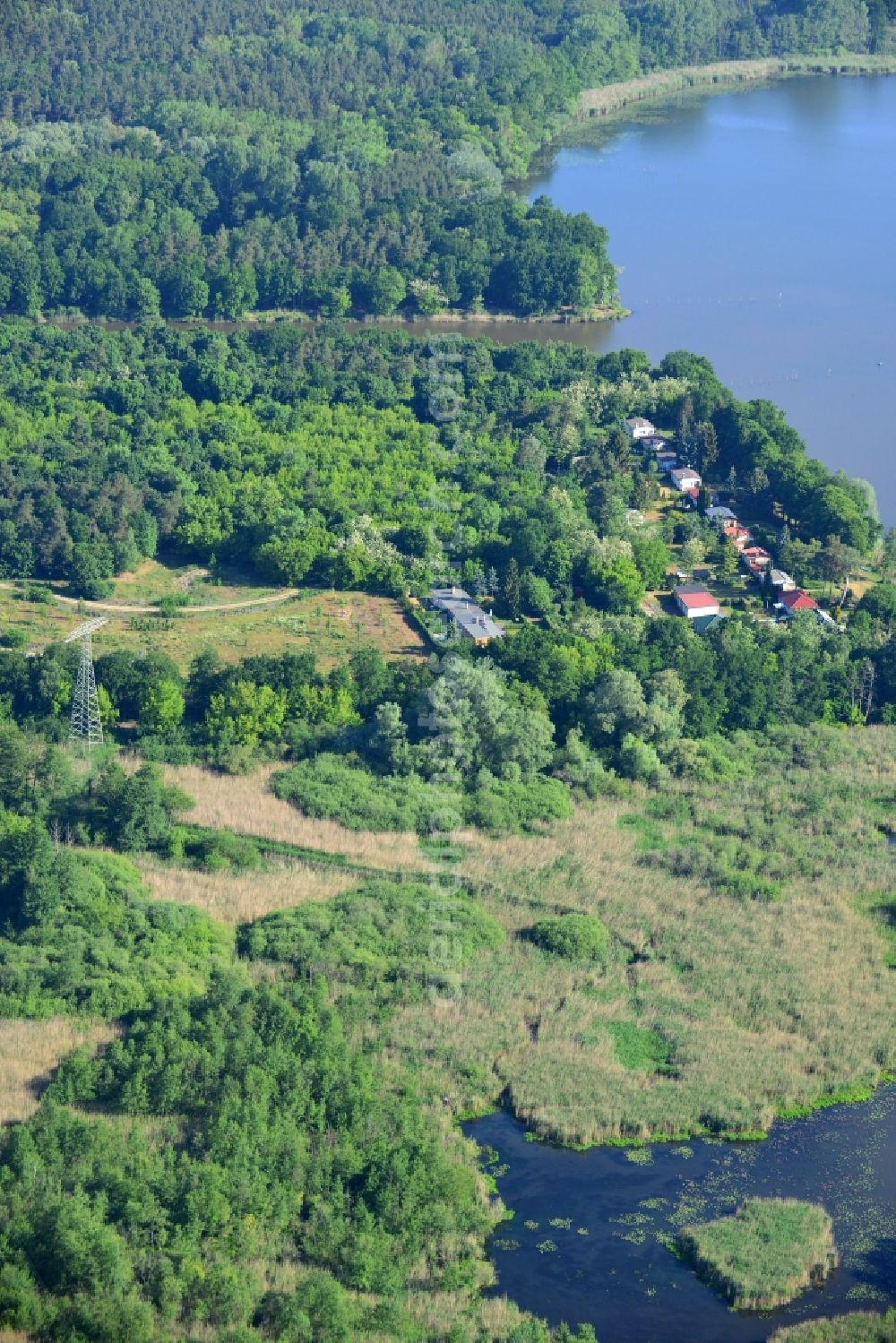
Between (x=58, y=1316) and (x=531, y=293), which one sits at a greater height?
(x=531, y=293)

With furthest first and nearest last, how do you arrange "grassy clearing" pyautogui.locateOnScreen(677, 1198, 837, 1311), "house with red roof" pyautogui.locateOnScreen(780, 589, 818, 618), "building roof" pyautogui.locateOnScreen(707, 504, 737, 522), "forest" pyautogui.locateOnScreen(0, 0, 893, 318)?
"forest" pyautogui.locateOnScreen(0, 0, 893, 318), "building roof" pyautogui.locateOnScreen(707, 504, 737, 522), "house with red roof" pyautogui.locateOnScreen(780, 589, 818, 618), "grassy clearing" pyautogui.locateOnScreen(677, 1198, 837, 1311)

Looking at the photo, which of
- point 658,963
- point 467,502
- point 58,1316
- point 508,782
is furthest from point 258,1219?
point 467,502

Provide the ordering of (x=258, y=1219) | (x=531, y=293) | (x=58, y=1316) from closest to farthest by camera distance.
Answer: (x=58, y=1316) < (x=258, y=1219) < (x=531, y=293)

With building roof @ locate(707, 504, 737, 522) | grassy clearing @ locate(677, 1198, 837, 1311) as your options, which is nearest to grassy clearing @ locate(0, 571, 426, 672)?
building roof @ locate(707, 504, 737, 522)

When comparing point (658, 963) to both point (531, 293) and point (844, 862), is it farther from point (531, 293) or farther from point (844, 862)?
point (531, 293)

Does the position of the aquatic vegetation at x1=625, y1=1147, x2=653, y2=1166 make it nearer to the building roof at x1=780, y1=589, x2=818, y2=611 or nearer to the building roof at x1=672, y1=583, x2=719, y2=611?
the building roof at x1=672, y1=583, x2=719, y2=611

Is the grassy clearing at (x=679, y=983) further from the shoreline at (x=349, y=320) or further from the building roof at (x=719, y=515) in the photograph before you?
the shoreline at (x=349, y=320)

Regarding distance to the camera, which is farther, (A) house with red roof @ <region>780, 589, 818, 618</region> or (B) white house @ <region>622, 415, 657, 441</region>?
(B) white house @ <region>622, 415, 657, 441</region>
